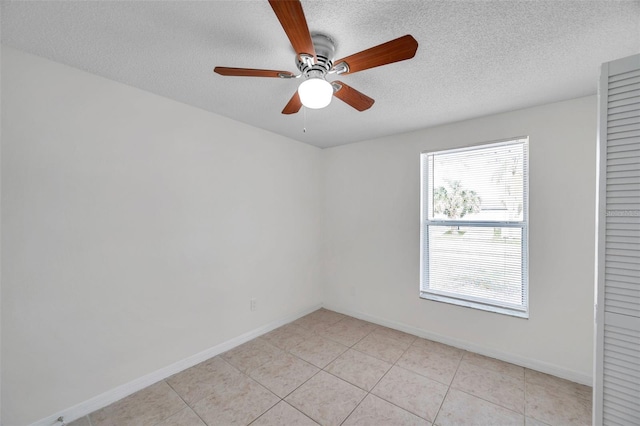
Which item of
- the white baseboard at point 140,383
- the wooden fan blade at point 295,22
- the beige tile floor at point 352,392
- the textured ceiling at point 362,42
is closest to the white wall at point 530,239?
the beige tile floor at point 352,392

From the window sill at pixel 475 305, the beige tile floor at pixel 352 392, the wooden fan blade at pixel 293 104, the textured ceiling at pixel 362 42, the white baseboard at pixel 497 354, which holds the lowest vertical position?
the beige tile floor at pixel 352 392

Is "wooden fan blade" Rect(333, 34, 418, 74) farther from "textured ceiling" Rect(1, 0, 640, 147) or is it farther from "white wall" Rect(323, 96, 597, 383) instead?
"white wall" Rect(323, 96, 597, 383)

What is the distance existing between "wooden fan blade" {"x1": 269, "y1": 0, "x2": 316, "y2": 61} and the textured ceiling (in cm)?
20

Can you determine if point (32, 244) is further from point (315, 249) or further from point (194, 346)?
point (315, 249)

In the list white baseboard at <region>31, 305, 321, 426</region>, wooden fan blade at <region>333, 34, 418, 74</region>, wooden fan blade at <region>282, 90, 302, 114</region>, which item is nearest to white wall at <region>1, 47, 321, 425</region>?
white baseboard at <region>31, 305, 321, 426</region>

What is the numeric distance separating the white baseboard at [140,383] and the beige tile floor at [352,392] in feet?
0.15

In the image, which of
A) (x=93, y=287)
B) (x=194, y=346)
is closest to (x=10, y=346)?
(x=93, y=287)

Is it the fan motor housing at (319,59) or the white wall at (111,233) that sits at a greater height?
the fan motor housing at (319,59)

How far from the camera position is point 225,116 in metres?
2.61

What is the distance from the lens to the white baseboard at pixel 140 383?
5.57 feet

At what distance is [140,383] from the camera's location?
2.03 m

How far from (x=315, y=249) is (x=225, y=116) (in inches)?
82.7

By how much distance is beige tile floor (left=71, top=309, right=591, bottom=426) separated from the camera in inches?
69.2

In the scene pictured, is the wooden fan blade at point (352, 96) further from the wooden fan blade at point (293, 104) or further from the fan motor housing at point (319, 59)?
the wooden fan blade at point (293, 104)
